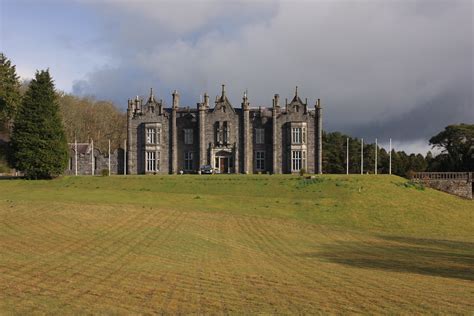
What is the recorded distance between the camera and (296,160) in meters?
70.0

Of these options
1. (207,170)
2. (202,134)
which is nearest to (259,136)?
(202,134)

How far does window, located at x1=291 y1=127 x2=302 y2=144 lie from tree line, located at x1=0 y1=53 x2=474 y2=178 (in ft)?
45.8

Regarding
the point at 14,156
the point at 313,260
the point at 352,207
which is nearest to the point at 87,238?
the point at 313,260

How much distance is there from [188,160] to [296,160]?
14.3 metres

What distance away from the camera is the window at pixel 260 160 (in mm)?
71688

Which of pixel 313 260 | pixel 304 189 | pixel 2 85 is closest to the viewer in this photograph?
pixel 313 260

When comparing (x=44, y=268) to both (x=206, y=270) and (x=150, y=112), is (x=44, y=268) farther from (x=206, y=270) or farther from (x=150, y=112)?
(x=150, y=112)

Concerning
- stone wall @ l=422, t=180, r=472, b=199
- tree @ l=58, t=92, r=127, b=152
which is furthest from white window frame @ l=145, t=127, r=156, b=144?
stone wall @ l=422, t=180, r=472, b=199

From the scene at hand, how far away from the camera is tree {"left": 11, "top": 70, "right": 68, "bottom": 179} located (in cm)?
5966

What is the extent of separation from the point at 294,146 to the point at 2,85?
139 ft

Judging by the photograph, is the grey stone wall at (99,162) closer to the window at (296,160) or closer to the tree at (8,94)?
the tree at (8,94)

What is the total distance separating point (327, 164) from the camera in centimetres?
10062

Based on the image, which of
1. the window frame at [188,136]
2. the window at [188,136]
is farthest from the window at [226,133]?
the window at [188,136]

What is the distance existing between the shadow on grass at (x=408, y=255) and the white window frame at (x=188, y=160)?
44623 millimetres
